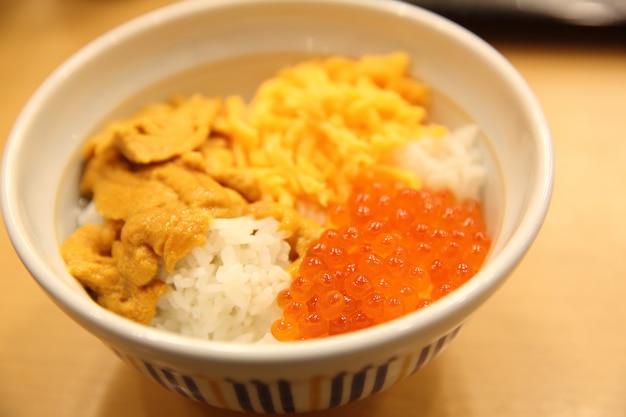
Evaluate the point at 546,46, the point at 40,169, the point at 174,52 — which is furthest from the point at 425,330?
the point at 546,46

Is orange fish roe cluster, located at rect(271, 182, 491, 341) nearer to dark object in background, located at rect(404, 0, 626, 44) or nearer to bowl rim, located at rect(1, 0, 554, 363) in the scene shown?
bowl rim, located at rect(1, 0, 554, 363)

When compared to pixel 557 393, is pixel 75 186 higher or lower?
higher

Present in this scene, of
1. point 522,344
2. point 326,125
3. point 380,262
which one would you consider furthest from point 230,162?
point 522,344

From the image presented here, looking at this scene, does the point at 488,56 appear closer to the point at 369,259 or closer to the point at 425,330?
the point at 369,259

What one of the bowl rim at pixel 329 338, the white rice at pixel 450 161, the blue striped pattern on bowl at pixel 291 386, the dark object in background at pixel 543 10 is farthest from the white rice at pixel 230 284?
the dark object in background at pixel 543 10

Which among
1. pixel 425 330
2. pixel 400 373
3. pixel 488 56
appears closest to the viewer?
pixel 425 330

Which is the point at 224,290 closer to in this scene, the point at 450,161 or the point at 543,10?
the point at 450,161

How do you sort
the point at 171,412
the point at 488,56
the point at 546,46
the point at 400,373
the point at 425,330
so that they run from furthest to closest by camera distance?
the point at 546,46 < the point at 488,56 < the point at 171,412 < the point at 400,373 < the point at 425,330
